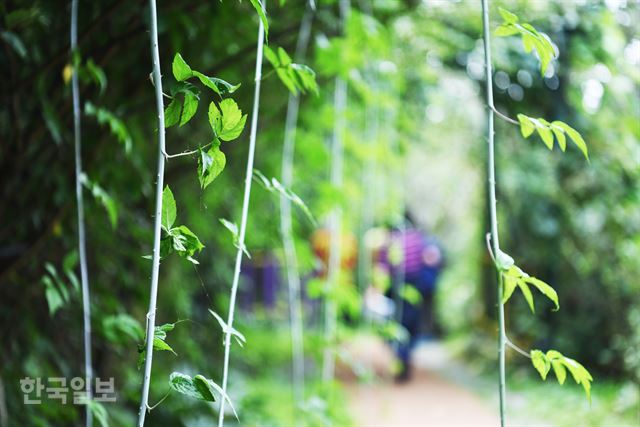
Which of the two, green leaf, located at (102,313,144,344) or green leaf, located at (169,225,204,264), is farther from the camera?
green leaf, located at (102,313,144,344)

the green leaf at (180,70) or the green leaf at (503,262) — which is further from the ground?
the green leaf at (180,70)

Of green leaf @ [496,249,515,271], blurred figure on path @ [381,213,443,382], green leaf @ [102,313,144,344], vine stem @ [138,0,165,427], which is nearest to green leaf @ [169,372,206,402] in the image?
vine stem @ [138,0,165,427]

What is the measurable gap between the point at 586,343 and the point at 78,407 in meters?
3.11

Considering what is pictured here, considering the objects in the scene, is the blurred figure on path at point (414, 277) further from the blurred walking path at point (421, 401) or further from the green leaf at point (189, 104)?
the green leaf at point (189, 104)

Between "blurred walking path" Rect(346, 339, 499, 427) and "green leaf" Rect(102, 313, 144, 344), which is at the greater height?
"green leaf" Rect(102, 313, 144, 344)

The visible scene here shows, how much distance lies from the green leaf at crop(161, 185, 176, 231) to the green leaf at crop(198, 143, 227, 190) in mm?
37

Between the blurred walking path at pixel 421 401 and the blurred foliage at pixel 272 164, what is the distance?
0.44 meters

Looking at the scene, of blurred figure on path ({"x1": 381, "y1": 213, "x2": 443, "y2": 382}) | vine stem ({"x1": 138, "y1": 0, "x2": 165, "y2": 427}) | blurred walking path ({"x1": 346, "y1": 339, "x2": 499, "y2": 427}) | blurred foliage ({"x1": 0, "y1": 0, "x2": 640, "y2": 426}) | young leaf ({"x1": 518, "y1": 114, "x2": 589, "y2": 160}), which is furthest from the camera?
blurred figure on path ({"x1": 381, "y1": 213, "x2": 443, "y2": 382})

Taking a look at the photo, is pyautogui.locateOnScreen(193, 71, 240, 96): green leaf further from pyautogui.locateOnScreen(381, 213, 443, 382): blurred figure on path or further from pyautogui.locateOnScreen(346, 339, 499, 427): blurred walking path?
pyautogui.locateOnScreen(381, 213, 443, 382): blurred figure on path

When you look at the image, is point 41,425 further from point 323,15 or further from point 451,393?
point 451,393

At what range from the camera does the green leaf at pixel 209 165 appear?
21.1 inches

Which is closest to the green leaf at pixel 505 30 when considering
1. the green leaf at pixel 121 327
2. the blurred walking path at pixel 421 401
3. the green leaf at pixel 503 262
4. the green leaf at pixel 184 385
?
the green leaf at pixel 503 262

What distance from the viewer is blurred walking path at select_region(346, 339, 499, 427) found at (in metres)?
3.26

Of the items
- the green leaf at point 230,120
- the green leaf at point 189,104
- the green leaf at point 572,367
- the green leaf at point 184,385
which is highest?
the green leaf at point 189,104
